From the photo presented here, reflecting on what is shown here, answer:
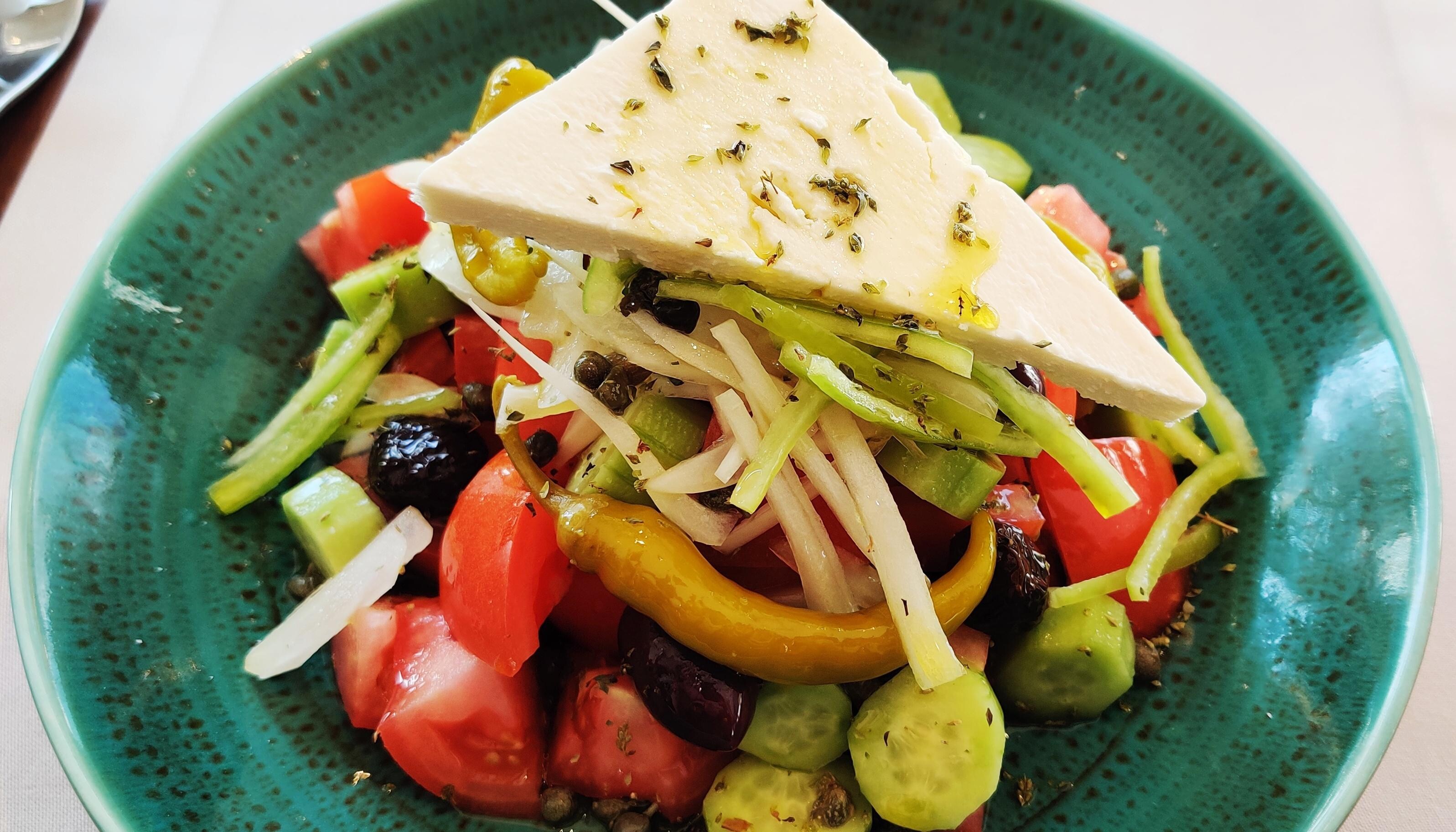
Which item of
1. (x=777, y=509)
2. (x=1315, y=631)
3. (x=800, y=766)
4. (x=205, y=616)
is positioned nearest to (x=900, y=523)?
(x=777, y=509)

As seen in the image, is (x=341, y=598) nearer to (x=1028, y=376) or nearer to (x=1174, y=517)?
(x=1028, y=376)

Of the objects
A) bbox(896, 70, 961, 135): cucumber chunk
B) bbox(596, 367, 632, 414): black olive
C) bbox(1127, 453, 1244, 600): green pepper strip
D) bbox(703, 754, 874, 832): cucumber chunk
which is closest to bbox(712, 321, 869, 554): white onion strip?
bbox(596, 367, 632, 414): black olive

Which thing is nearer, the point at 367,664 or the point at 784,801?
the point at 784,801

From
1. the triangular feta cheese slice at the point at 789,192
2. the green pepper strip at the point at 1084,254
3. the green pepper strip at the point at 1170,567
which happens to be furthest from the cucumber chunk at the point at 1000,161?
the green pepper strip at the point at 1170,567

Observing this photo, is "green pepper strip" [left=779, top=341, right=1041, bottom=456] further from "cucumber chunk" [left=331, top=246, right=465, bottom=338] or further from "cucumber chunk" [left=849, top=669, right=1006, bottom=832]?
"cucumber chunk" [left=331, top=246, right=465, bottom=338]

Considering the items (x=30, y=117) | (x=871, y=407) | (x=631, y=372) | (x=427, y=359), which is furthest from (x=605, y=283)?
(x=30, y=117)

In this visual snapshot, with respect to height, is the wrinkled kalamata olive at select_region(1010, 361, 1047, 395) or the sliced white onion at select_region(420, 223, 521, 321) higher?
the wrinkled kalamata olive at select_region(1010, 361, 1047, 395)
